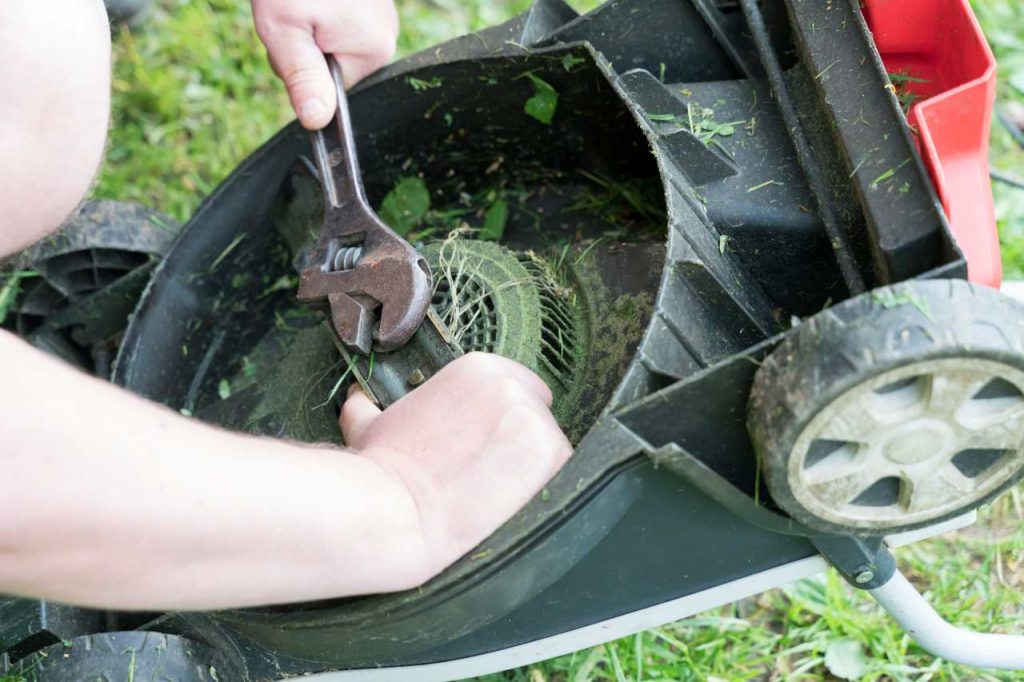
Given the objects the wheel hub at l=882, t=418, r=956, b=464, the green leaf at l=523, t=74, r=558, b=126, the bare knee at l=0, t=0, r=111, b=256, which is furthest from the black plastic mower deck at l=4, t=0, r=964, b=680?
the bare knee at l=0, t=0, r=111, b=256

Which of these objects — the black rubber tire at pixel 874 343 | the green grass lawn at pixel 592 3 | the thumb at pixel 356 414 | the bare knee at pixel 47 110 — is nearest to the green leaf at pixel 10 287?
the bare knee at pixel 47 110

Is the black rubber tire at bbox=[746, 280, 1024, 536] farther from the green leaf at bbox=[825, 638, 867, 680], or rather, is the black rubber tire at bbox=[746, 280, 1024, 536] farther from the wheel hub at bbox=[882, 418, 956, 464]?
the green leaf at bbox=[825, 638, 867, 680]

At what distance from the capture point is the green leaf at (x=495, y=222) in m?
1.39

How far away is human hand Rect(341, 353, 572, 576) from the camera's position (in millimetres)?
875

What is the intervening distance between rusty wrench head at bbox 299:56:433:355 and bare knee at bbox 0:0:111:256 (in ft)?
0.82

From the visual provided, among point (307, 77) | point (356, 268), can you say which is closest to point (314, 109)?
point (307, 77)

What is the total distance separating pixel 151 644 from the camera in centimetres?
107

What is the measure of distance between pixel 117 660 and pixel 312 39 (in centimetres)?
70

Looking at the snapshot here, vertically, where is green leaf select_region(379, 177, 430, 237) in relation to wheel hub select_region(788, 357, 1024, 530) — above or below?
above

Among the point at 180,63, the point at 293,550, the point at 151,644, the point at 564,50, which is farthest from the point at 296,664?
the point at 180,63

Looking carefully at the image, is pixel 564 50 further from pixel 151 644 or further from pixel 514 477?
pixel 151 644

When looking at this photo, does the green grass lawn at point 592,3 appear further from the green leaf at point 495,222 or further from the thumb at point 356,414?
the green leaf at point 495,222

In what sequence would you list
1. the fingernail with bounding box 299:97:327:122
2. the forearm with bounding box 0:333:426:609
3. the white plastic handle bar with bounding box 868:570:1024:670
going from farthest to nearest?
the fingernail with bounding box 299:97:327:122 → the white plastic handle bar with bounding box 868:570:1024:670 → the forearm with bounding box 0:333:426:609

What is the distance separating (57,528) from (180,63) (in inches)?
56.2
